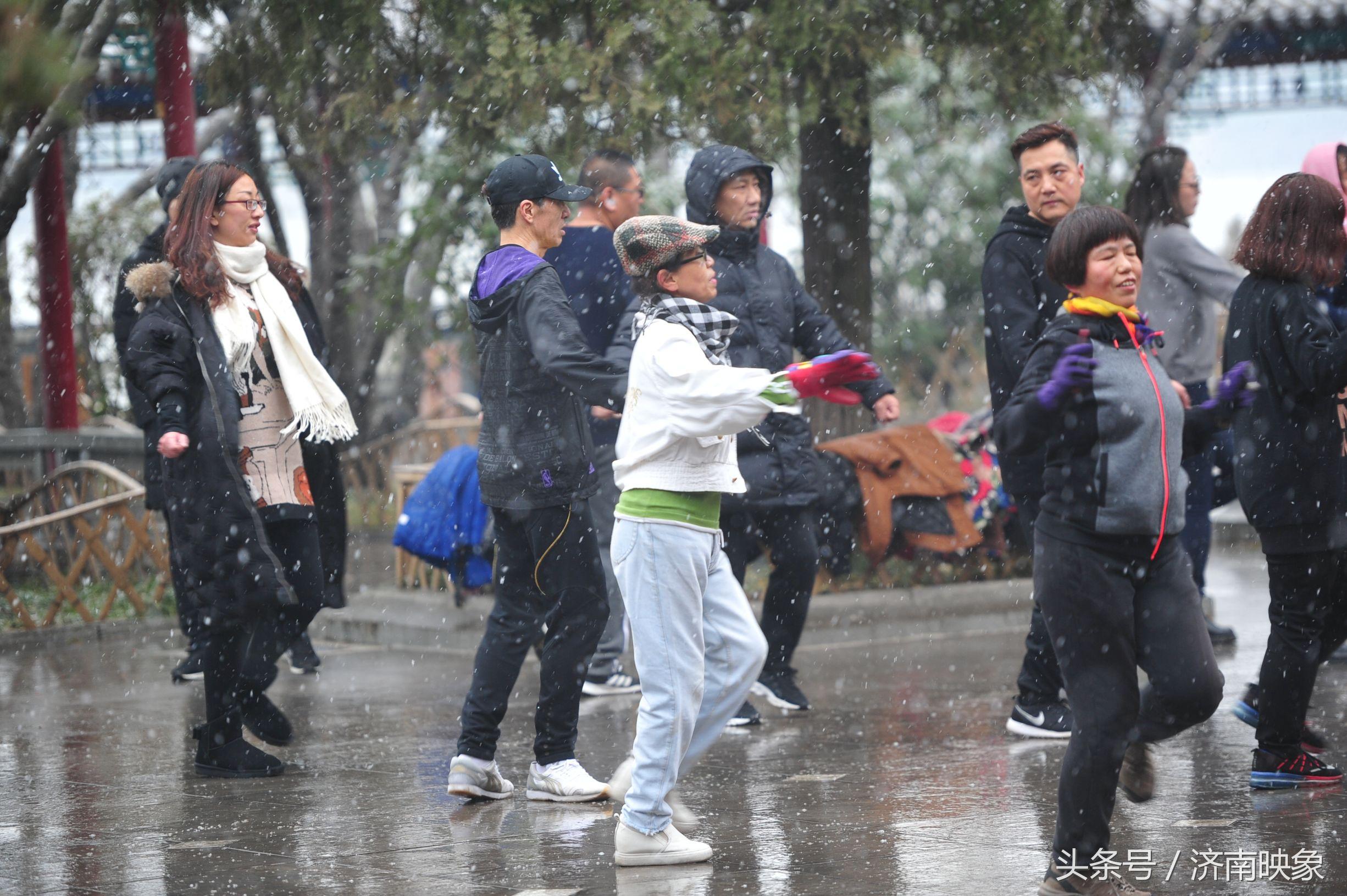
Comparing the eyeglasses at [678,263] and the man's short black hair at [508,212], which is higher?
the man's short black hair at [508,212]

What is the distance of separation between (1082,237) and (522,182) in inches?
73.2

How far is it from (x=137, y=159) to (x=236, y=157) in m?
9.24

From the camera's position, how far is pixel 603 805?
521 centimetres

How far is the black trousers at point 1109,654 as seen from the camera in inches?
156

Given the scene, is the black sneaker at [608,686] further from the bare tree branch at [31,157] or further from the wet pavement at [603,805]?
the bare tree branch at [31,157]

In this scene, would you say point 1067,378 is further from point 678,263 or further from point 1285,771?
point 1285,771

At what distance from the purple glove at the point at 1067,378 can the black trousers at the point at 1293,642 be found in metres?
1.49

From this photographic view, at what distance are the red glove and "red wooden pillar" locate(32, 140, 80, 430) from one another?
9.60 meters

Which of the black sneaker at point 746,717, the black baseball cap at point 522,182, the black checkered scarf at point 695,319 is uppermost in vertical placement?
the black baseball cap at point 522,182

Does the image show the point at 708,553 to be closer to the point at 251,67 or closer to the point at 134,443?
the point at 251,67

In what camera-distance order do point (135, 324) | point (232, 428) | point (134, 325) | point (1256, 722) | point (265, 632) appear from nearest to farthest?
point (1256, 722), point (232, 428), point (265, 632), point (135, 324), point (134, 325)

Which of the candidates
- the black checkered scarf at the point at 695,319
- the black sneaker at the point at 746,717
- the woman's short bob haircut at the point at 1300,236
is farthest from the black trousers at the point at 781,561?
the woman's short bob haircut at the point at 1300,236

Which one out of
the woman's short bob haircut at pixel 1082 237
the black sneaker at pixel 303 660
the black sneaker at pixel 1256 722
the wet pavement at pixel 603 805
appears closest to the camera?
the woman's short bob haircut at pixel 1082 237

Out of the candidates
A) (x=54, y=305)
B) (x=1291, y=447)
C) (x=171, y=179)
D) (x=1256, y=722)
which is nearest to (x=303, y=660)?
(x=171, y=179)
